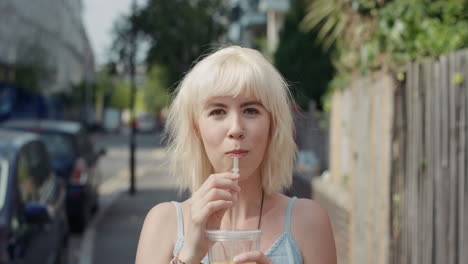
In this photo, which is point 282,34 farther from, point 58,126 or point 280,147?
point 280,147

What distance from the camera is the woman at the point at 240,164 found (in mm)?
1814

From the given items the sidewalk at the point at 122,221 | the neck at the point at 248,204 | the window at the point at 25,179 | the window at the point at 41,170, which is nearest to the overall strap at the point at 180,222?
the neck at the point at 248,204

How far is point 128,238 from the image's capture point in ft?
29.5

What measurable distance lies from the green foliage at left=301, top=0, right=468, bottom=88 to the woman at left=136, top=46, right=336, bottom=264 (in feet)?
9.13

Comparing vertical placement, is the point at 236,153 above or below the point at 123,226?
above

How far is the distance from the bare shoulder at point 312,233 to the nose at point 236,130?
347 mm

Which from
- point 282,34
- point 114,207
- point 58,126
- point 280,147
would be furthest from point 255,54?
point 282,34

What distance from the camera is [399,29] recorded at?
4.99 metres

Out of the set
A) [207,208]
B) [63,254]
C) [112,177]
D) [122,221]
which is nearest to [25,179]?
[63,254]

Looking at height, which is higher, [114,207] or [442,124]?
[442,124]

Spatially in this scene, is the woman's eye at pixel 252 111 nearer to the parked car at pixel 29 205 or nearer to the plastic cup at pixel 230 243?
the plastic cup at pixel 230 243

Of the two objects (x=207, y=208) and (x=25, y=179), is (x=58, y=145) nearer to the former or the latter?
(x=25, y=179)

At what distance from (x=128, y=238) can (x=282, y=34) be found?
17459 millimetres

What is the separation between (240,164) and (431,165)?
233 centimetres
